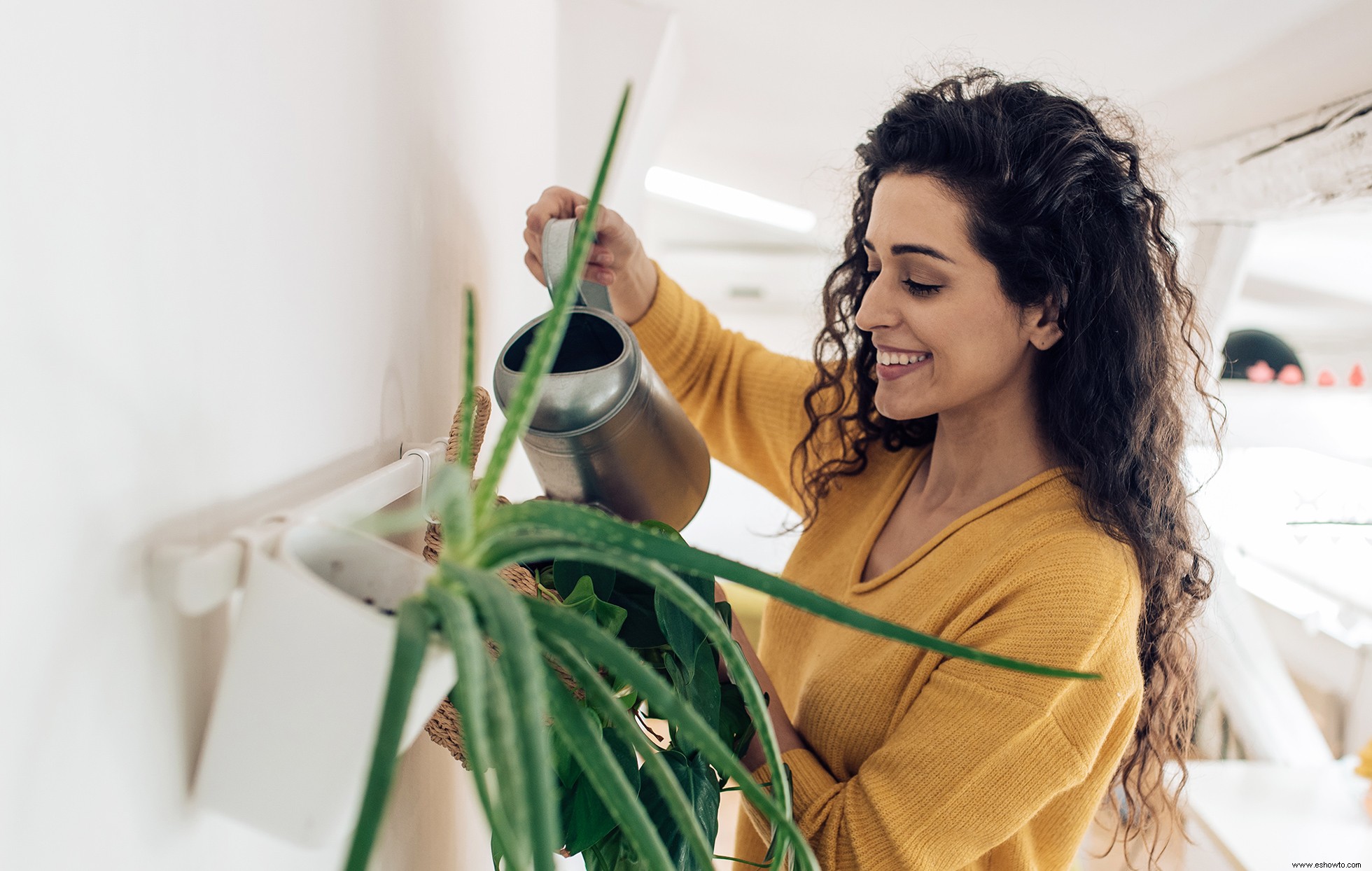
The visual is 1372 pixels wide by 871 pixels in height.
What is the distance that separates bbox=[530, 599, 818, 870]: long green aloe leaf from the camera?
0.28 meters

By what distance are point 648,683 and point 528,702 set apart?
0.05 m

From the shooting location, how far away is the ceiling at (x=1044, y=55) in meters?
1.39

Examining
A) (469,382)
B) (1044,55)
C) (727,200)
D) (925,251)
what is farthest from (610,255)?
(727,200)

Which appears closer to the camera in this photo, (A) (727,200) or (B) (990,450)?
(B) (990,450)

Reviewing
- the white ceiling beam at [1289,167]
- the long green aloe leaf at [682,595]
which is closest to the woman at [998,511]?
the long green aloe leaf at [682,595]

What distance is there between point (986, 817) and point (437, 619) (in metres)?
0.66

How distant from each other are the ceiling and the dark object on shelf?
5.38 feet

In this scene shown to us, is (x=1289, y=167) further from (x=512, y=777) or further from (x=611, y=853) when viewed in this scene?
(x=512, y=777)

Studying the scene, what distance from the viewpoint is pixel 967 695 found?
79 centimetres

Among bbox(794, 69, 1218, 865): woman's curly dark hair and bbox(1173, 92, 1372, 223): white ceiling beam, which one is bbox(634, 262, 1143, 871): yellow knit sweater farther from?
bbox(1173, 92, 1372, 223): white ceiling beam

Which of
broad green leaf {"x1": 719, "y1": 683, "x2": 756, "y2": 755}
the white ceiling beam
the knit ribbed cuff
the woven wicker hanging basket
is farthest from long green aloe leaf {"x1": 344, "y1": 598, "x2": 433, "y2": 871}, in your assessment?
the white ceiling beam

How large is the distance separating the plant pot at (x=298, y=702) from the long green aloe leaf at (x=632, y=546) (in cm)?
4

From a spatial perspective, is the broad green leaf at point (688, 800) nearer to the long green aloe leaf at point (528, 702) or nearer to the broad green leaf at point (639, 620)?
the broad green leaf at point (639, 620)

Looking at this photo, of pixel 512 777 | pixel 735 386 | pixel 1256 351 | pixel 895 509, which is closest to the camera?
pixel 512 777
